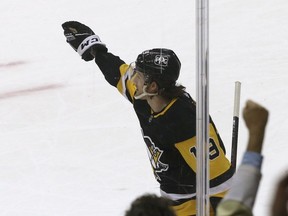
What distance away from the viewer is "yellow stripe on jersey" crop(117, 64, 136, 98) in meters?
2.97

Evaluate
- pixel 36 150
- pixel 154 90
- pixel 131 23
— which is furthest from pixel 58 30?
pixel 154 90

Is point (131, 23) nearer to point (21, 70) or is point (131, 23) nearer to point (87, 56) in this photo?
point (21, 70)

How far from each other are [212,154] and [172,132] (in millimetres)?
149

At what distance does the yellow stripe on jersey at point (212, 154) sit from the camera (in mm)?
2695

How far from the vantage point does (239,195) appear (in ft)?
5.00

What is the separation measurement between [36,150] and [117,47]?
1.20 metres

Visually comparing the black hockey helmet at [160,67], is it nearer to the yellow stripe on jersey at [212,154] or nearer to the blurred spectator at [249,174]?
the yellow stripe on jersey at [212,154]

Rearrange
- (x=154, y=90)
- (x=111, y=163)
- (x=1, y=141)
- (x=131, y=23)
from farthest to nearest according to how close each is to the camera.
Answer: (x=131, y=23), (x=1, y=141), (x=111, y=163), (x=154, y=90)

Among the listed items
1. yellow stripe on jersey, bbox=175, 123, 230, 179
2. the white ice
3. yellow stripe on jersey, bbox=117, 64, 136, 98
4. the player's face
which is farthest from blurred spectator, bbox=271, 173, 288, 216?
the white ice

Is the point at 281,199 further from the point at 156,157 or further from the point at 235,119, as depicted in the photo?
the point at 235,119

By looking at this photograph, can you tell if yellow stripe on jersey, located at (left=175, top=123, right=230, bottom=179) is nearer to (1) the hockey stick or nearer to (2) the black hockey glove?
(1) the hockey stick

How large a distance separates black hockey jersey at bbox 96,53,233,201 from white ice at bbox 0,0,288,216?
1.43 feet

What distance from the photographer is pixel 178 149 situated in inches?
107

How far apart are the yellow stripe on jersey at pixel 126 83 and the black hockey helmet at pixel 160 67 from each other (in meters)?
0.22
